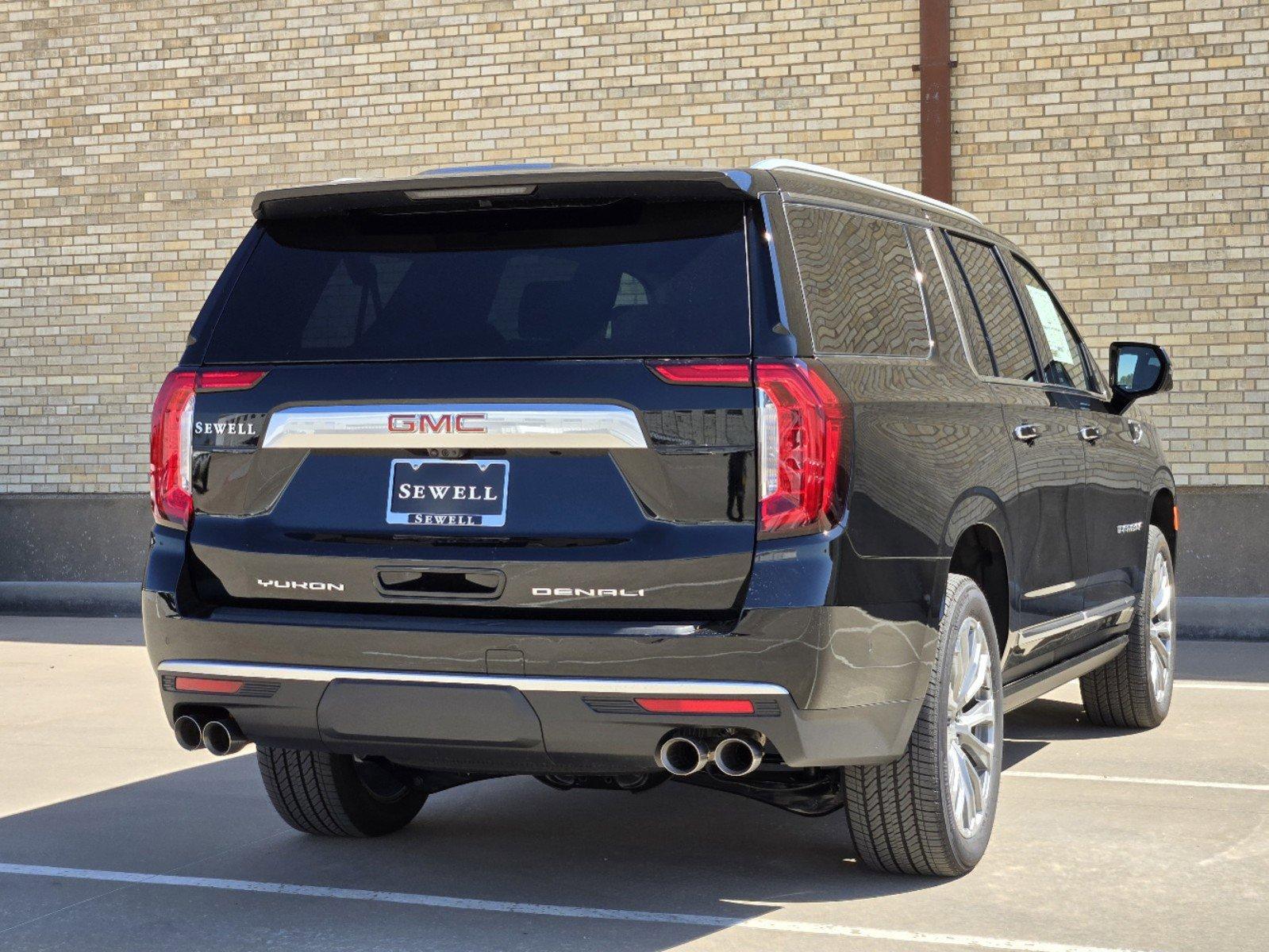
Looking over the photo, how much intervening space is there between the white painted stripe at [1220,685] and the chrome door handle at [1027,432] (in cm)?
385

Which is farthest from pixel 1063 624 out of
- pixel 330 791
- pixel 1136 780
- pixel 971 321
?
pixel 330 791

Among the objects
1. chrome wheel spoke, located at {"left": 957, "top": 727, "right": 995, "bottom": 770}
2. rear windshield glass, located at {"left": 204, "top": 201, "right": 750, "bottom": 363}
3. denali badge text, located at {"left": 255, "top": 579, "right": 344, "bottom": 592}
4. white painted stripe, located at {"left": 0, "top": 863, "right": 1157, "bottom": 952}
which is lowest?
white painted stripe, located at {"left": 0, "top": 863, "right": 1157, "bottom": 952}

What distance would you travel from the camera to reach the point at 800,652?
399 centimetres

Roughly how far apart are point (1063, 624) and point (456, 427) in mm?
2651

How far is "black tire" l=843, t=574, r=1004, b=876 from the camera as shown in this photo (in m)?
4.56

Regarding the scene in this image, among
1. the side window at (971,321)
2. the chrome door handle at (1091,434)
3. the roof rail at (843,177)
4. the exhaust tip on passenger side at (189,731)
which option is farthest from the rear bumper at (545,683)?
the chrome door handle at (1091,434)

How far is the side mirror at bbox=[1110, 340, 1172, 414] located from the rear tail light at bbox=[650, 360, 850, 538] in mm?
3125

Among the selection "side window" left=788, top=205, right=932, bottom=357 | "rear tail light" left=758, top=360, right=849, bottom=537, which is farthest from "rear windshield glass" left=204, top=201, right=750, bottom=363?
"side window" left=788, top=205, right=932, bottom=357

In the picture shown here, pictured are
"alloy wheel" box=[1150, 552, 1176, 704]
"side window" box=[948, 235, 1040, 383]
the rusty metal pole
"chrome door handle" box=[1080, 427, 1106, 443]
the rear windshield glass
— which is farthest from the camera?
the rusty metal pole

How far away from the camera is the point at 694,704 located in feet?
13.1

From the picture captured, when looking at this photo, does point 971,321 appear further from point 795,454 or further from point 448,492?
point 448,492

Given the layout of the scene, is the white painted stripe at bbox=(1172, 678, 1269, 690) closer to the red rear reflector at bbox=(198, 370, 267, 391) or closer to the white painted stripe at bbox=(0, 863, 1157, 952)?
the white painted stripe at bbox=(0, 863, 1157, 952)

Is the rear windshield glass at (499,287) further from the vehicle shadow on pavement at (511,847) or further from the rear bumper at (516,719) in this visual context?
the vehicle shadow on pavement at (511,847)

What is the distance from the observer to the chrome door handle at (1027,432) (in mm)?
5461
